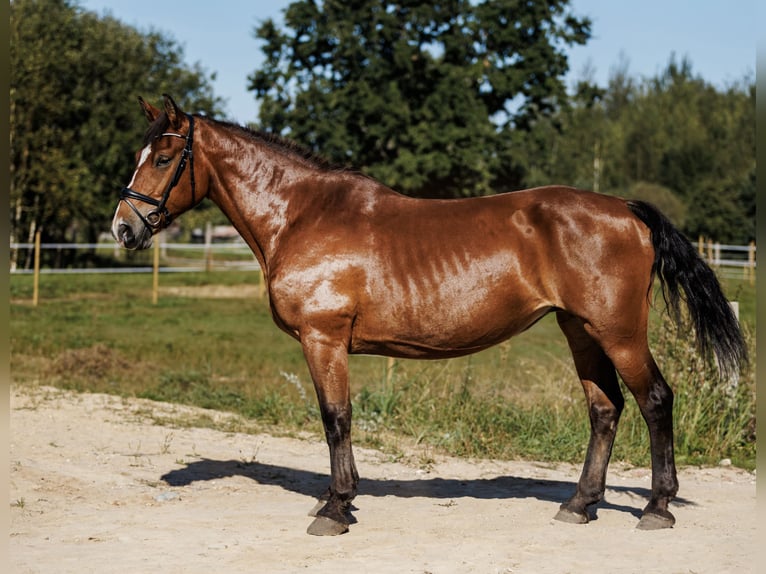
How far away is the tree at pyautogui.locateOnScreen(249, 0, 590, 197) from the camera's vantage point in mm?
27906

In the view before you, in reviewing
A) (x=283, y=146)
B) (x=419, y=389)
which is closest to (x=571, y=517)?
(x=283, y=146)

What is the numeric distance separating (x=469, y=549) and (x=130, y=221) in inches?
111

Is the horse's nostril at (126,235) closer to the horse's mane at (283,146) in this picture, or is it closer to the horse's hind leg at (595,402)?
the horse's mane at (283,146)

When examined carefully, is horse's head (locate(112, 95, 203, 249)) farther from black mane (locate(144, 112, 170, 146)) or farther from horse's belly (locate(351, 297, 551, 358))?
horse's belly (locate(351, 297, 551, 358))

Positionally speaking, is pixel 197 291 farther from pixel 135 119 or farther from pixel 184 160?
pixel 184 160

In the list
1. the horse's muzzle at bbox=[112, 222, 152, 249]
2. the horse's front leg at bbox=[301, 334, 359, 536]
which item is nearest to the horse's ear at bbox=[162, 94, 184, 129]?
the horse's muzzle at bbox=[112, 222, 152, 249]

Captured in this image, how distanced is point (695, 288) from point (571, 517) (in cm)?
161

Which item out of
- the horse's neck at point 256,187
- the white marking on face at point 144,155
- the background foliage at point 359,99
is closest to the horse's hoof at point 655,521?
the horse's neck at point 256,187

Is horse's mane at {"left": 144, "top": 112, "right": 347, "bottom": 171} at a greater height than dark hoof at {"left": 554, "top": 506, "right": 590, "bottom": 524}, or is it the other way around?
horse's mane at {"left": 144, "top": 112, "right": 347, "bottom": 171}

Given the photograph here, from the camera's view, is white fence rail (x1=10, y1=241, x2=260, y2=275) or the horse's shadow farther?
white fence rail (x1=10, y1=241, x2=260, y2=275)

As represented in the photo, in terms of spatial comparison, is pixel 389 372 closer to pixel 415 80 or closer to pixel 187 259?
pixel 415 80

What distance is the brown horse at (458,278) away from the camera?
16.6 ft

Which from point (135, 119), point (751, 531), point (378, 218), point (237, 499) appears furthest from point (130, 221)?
point (135, 119)

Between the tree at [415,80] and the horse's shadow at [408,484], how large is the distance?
21203mm
